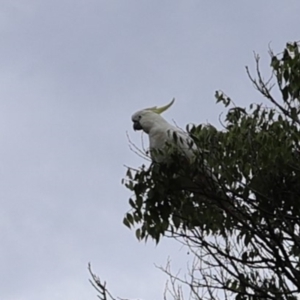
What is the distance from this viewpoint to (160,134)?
148 inches

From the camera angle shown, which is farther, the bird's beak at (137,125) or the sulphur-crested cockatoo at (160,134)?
the bird's beak at (137,125)

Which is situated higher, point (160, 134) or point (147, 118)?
point (147, 118)

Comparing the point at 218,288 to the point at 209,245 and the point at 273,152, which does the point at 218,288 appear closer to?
the point at 209,245

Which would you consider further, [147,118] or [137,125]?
[137,125]

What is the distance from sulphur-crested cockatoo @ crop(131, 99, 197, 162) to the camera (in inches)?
121

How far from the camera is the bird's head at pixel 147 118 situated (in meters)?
4.05

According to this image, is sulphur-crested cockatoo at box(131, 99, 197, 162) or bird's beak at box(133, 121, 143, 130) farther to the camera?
bird's beak at box(133, 121, 143, 130)

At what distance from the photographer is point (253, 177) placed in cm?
306

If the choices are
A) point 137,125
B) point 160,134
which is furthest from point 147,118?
point 160,134

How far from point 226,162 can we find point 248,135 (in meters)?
0.21

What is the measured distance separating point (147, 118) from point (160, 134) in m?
0.38

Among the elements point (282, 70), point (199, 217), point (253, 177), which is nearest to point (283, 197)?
point (253, 177)

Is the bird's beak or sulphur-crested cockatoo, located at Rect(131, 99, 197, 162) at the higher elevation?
the bird's beak

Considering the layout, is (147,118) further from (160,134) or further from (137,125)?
(160,134)
